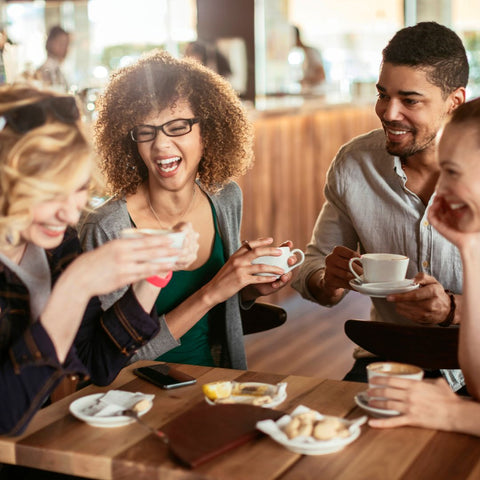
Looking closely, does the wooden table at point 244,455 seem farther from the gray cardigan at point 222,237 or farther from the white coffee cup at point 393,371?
the gray cardigan at point 222,237

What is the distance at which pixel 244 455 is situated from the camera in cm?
127

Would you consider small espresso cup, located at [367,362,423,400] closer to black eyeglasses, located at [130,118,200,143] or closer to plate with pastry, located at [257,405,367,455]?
plate with pastry, located at [257,405,367,455]

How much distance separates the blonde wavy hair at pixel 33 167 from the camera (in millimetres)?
1348

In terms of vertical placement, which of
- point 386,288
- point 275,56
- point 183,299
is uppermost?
point 275,56

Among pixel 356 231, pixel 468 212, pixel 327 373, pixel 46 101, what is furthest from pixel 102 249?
pixel 327 373

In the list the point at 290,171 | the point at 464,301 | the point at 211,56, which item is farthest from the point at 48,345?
the point at 211,56

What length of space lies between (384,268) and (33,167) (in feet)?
3.04

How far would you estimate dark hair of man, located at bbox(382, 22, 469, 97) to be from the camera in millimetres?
2180

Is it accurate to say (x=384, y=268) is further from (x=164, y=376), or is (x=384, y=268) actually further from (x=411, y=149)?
(x=164, y=376)

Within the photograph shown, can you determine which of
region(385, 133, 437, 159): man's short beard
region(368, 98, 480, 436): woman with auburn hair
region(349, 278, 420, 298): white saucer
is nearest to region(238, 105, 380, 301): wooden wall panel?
region(385, 133, 437, 159): man's short beard

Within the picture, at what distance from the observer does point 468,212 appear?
1508 mm

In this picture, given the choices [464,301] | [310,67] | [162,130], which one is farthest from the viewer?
[310,67]

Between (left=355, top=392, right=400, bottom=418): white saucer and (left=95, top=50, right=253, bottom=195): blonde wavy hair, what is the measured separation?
1.04 m

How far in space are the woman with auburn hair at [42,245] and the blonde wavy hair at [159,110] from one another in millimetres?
711
